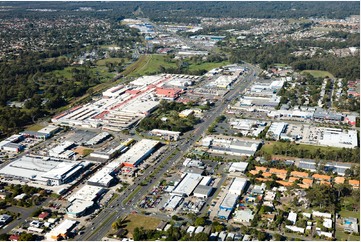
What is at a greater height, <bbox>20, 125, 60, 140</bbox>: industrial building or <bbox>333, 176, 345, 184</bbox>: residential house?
<bbox>20, 125, 60, 140</bbox>: industrial building

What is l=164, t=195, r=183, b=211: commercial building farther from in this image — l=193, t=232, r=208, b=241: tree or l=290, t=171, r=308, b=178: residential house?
l=290, t=171, r=308, b=178: residential house

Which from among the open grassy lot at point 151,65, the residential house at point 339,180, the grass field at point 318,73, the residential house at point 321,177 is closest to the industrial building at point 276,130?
the residential house at point 321,177

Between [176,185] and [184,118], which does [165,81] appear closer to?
[184,118]

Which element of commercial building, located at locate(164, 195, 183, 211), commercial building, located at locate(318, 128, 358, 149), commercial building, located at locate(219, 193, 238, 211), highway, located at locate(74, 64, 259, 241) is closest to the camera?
highway, located at locate(74, 64, 259, 241)

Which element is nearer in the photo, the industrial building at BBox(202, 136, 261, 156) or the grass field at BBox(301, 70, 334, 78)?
the industrial building at BBox(202, 136, 261, 156)

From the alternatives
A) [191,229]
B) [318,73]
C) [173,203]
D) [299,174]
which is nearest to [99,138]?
[173,203]

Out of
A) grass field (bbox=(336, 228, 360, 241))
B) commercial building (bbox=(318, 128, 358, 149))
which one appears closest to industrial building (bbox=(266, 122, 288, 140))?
commercial building (bbox=(318, 128, 358, 149))

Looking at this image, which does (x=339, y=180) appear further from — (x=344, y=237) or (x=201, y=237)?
(x=201, y=237)

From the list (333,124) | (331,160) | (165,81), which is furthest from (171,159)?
Answer: (165,81)
